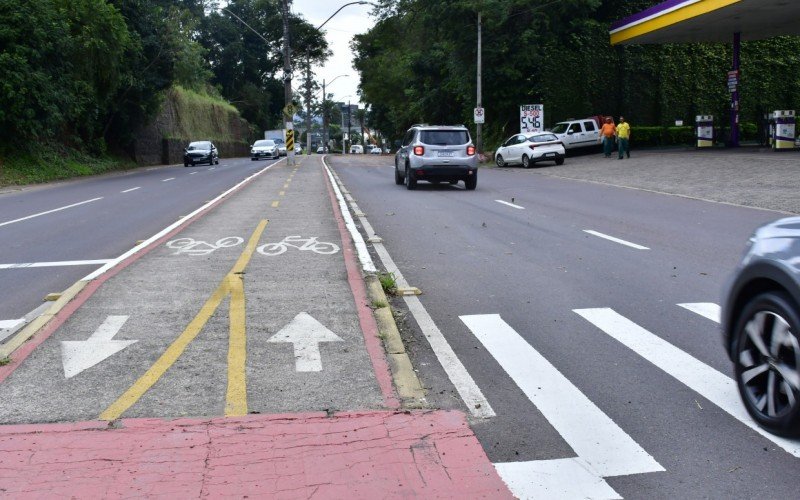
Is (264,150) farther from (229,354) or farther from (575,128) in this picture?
(229,354)

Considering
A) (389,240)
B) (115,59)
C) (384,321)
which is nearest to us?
(384,321)

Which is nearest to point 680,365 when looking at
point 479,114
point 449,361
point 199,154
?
point 449,361

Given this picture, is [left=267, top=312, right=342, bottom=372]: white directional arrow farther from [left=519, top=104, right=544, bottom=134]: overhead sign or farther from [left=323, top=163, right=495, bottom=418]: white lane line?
[left=519, top=104, right=544, bottom=134]: overhead sign

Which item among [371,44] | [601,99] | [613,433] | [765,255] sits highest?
[371,44]

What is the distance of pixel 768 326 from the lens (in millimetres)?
4352

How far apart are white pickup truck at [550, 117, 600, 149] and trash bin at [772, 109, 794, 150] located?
10.1 metres

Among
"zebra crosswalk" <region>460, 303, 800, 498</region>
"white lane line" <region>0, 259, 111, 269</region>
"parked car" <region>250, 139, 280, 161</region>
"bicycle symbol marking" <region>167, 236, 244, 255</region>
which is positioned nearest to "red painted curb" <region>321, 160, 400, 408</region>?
"zebra crosswalk" <region>460, 303, 800, 498</region>

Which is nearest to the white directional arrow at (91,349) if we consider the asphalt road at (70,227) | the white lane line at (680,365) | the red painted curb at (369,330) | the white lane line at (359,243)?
the asphalt road at (70,227)

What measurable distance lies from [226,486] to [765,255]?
3.14 m

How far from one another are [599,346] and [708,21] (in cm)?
3217

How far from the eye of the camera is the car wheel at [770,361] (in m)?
4.11

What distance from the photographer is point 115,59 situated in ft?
126

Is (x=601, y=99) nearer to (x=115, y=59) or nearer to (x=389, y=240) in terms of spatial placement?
(x=115, y=59)

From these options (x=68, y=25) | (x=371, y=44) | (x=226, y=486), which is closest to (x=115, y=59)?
(x=68, y=25)
